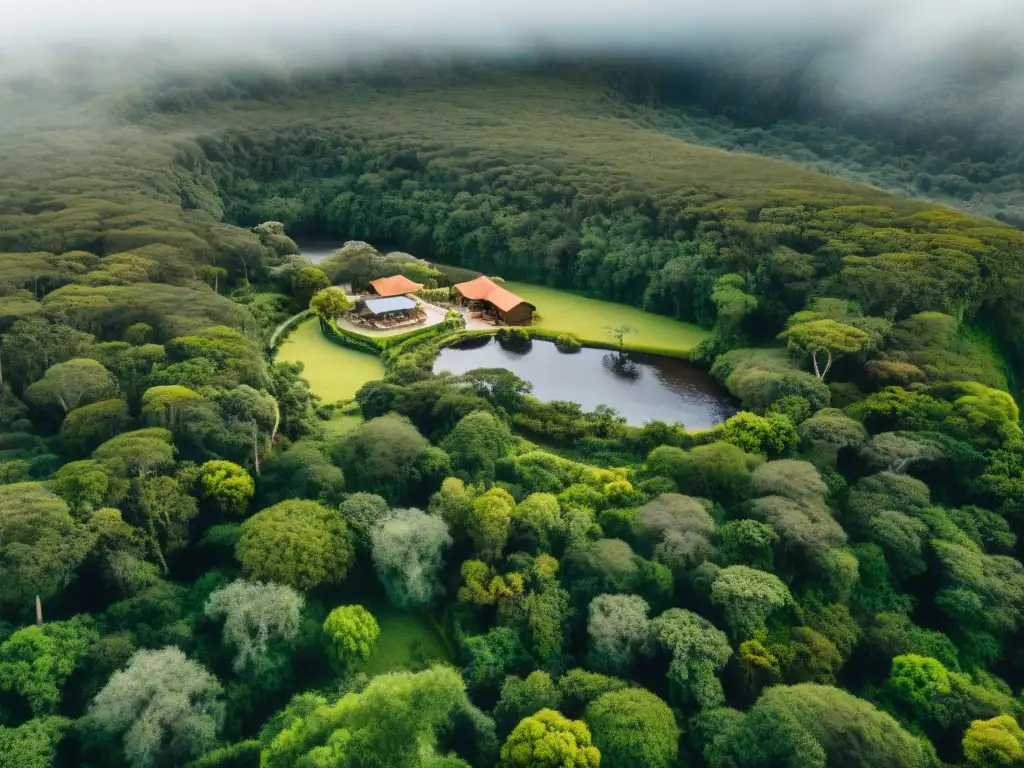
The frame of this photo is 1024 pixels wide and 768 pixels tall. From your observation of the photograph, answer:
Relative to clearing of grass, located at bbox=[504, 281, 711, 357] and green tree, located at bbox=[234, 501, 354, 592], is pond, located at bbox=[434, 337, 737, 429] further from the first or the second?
green tree, located at bbox=[234, 501, 354, 592]

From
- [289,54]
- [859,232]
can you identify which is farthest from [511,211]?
[289,54]

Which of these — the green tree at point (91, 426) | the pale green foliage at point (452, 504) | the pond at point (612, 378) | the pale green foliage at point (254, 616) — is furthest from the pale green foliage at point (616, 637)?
the green tree at point (91, 426)

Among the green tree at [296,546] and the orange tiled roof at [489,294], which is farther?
the orange tiled roof at [489,294]

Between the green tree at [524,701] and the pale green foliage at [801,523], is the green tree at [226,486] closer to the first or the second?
the green tree at [524,701]

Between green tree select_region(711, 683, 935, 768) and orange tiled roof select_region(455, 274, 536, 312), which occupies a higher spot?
green tree select_region(711, 683, 935, 768)

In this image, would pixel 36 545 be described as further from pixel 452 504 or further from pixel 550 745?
pixel 550 745

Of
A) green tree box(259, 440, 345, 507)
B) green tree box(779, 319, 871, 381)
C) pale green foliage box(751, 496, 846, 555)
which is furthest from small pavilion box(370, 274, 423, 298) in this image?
Result: pale green foliage box(751, 496, 846, 555)

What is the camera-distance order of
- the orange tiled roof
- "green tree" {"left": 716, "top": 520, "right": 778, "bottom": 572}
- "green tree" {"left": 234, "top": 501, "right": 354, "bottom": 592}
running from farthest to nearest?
the orange tiled roof → "green tree" {"left": 716, "top": 520, "right": 778, "bottom": 572} → "green tree" {"left": 234, "top": 501, "right": 354, "bottom": 592}
